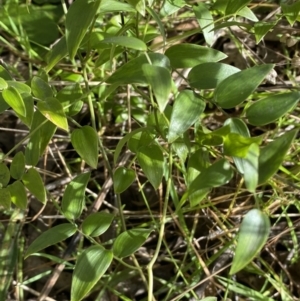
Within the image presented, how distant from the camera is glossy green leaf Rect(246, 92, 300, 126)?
2.02 ft

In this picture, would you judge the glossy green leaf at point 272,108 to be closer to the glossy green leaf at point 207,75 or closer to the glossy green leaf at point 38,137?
the glossy green leaf at point 207,75

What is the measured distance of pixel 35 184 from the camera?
28.4 inches

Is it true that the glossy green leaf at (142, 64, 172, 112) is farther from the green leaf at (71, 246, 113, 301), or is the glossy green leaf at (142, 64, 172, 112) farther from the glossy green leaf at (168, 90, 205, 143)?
the green leaf at (71, 246, 113, 301)

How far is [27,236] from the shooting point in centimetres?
114

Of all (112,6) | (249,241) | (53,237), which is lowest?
(53,237)

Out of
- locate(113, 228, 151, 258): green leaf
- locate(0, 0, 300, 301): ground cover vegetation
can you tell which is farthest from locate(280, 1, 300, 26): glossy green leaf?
locate(113, 228, 151, 258): green leaf

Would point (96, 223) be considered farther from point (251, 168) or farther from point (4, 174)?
point (251, 168)

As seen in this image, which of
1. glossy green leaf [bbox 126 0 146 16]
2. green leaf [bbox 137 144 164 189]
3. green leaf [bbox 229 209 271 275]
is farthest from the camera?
green leaf [bbox 137 144 164 189]

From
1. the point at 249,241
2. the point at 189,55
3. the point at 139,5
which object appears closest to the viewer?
the point at 249,241

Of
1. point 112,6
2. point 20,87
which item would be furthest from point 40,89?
point 112,6

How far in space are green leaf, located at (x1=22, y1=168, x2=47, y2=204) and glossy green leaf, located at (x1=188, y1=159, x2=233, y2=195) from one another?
0.69 ft

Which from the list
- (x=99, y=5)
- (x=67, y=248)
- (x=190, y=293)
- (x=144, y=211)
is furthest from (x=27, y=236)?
(x=99, y=5)

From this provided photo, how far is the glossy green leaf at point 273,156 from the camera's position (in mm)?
545

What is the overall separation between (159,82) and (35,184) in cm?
25
